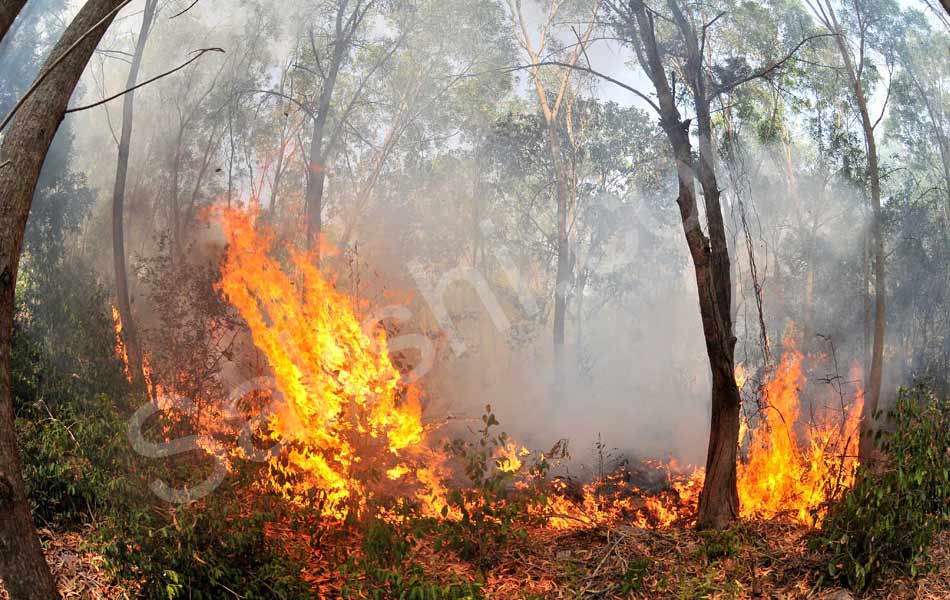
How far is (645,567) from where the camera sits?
18.0ft

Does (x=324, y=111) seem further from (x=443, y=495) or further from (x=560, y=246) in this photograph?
(x=443, y=495)

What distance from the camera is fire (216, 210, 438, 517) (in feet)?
22.4

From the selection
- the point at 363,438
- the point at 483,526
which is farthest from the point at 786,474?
the point at 363,438

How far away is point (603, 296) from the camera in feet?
56.5

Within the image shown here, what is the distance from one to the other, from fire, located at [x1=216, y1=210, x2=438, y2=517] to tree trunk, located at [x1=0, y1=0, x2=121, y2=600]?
112 inches

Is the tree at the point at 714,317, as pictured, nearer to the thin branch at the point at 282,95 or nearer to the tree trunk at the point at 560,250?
the thin branch at the point at 282,95

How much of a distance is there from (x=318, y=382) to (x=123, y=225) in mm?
4410

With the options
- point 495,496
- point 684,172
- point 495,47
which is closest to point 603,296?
point 495,47

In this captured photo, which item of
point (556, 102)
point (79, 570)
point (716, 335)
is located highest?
point (556, 102)

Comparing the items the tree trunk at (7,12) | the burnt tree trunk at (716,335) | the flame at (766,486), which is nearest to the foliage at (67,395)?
the tree trunk at (7,12)

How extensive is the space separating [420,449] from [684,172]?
527 centimetres

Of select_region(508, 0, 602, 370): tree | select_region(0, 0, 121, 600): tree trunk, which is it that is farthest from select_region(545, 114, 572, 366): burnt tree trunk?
select_region(0, 0, 121, 600): tree trunk

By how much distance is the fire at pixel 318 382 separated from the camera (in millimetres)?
6824

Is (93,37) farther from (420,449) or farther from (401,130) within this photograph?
(401,130)
